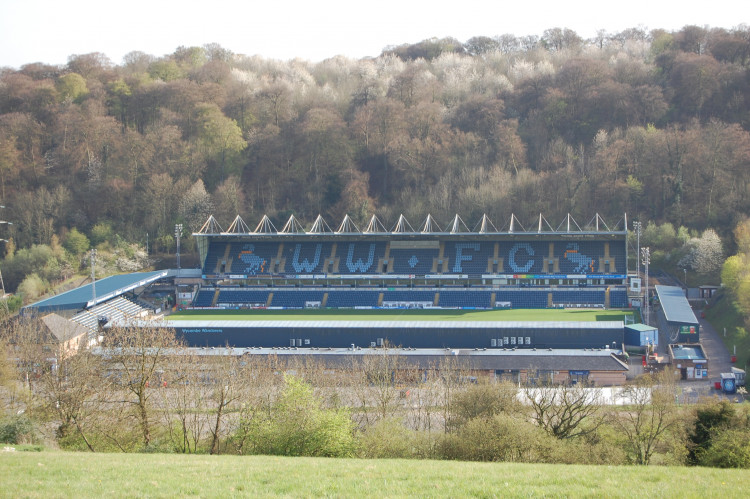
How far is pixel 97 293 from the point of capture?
1861 inches

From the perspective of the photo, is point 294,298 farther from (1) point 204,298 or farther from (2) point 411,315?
(2) point 411,315

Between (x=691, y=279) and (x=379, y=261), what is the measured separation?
22824mm

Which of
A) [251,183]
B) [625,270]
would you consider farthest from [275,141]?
[625,270]

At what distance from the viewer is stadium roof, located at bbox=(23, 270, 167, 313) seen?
44875 millimetres

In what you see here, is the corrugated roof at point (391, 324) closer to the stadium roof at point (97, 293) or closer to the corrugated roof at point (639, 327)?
the corrugated roof at point (639, 327)

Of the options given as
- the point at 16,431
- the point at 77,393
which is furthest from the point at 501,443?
the point at 16,431

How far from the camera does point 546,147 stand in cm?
6438

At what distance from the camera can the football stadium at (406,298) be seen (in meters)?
38.9

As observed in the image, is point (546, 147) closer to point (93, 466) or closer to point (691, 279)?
point (691, 279)

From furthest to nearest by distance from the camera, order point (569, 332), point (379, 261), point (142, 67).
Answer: point (142, 67) → point (379, 261) → point (569, 332)

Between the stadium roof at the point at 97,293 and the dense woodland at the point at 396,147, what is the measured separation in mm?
9764

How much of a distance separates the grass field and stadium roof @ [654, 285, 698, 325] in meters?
2.50

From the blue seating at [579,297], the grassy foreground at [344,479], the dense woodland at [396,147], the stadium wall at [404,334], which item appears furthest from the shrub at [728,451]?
the dense woodland at [396,147]

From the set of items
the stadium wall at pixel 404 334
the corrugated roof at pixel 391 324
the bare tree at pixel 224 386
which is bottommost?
the bare tree at pixel 224 386
